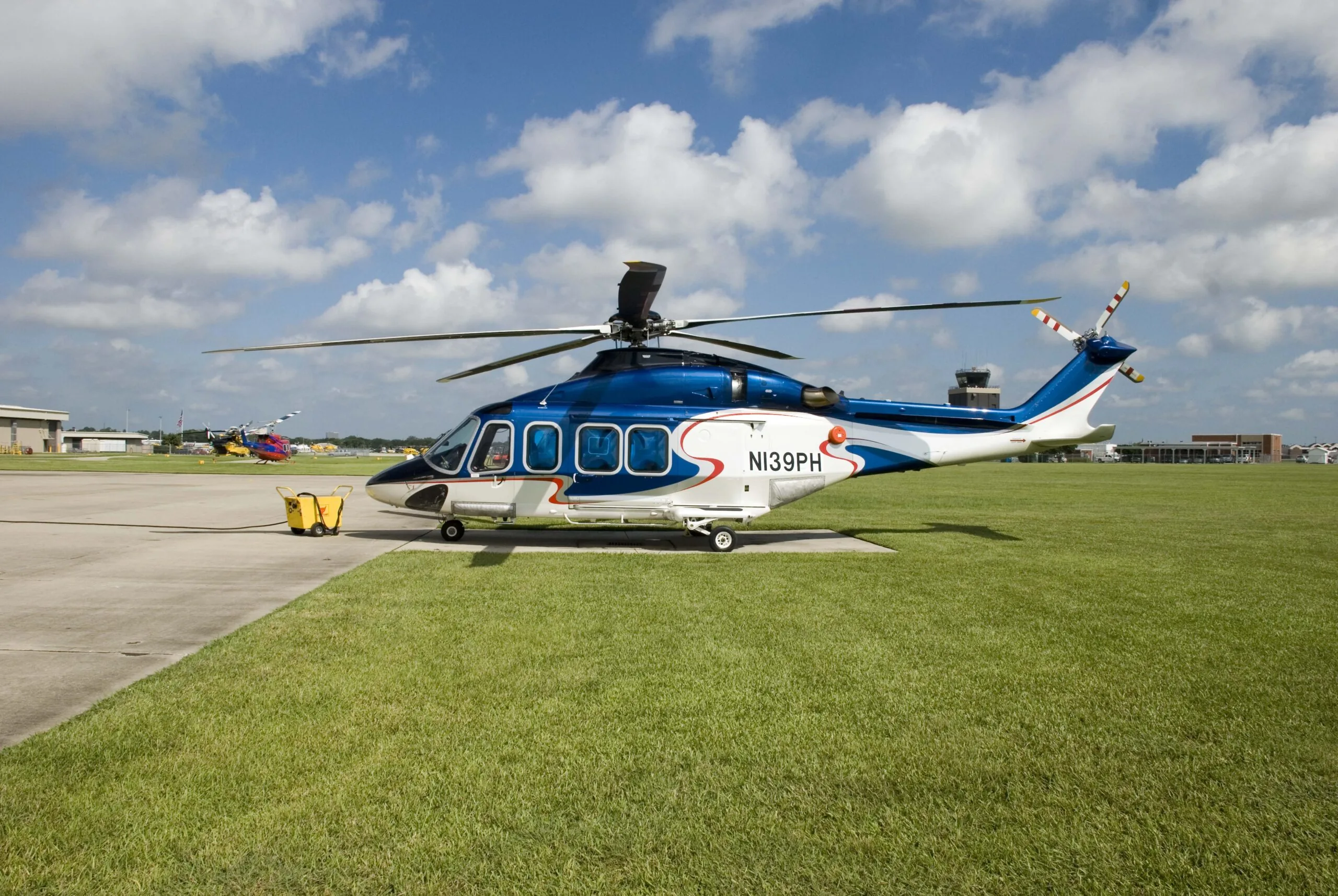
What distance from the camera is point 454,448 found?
13.2 meters

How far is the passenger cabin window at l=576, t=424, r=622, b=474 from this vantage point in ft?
42.3

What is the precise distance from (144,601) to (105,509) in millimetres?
12292

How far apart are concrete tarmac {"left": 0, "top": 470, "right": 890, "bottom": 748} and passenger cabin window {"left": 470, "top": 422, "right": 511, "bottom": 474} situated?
1364mm

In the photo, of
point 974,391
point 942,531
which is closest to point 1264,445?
point 974,391

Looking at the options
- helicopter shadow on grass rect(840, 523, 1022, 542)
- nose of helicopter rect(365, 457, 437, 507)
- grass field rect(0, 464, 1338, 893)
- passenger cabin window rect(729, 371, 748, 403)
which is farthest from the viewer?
helicopter shadow on grass rect(840, 523, 1022, 542)

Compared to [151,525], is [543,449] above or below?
Result: above

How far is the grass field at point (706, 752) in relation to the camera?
3.20m

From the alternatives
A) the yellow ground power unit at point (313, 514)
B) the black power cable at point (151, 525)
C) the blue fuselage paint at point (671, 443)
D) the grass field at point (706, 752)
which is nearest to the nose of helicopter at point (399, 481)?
the blue fuselage paint at point (671, 443)

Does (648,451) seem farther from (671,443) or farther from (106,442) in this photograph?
(106,442)

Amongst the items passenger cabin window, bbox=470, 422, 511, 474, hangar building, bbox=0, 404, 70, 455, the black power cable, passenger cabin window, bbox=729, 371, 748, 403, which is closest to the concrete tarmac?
the black power cable

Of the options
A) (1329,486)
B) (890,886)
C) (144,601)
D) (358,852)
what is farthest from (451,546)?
(1329,486)

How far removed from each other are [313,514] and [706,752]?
38.9ft

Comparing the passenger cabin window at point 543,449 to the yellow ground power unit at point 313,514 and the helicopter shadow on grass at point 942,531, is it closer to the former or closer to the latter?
the yellow ground power unit at point 313,514

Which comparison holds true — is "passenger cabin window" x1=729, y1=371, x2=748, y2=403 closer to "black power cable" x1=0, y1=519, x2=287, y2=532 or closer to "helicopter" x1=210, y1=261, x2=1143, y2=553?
"helicopter" x1=210, y1=261, x2=1143, y2=553
